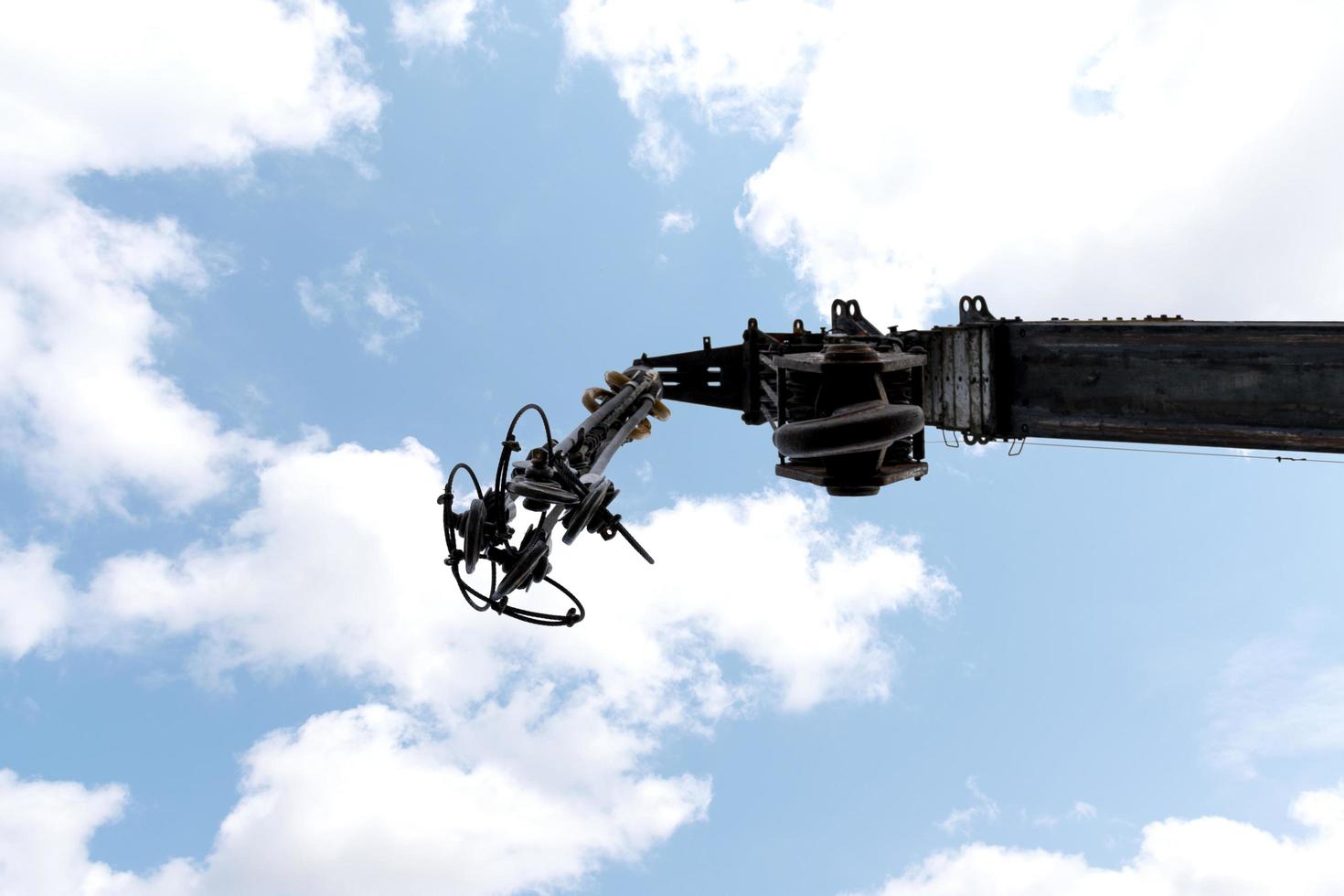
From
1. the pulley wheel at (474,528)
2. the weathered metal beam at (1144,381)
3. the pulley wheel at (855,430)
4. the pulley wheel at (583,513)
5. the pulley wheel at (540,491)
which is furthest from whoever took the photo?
the weathered metal beam at (1144,381)

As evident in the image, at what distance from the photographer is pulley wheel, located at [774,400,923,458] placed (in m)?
12.2

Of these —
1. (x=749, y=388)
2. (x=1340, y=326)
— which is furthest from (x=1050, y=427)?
(x=749, y=388)

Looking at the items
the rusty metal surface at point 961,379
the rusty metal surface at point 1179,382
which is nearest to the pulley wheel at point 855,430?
the rusty metal surface at point 961,379

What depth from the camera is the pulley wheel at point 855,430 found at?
12211 millimetres

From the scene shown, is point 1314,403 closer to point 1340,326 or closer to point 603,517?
point 1340,326

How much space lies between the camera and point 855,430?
1220cm

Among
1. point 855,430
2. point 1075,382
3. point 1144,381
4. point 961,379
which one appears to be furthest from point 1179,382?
point 855,430

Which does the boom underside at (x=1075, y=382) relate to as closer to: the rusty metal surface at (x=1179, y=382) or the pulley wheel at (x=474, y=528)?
the rusty metal surface at (x=1179, y=382)

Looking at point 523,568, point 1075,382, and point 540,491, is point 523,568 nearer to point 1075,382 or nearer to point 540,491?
point 540,491

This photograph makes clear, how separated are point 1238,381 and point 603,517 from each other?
25.0 ft

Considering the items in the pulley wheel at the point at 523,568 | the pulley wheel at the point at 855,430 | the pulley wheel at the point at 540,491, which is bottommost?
the pulley wheel at the point at 523,568

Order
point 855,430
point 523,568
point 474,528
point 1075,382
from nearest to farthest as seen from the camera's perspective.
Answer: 1. point 474,528
2. point 523,568
3. point 855,430
4. point 1075,382

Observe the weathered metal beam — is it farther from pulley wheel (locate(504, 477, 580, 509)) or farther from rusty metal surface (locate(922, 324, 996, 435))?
pulley wheel (locate(504, 477, 580, 509))

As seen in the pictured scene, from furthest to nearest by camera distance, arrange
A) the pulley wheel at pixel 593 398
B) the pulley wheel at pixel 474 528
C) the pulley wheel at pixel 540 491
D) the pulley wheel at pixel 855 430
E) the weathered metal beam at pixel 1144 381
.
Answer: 1. the pulley wheel at pixel 593 398
2. the weathered metal beam at pixel 1144 381
3. the pulley wheel at pixel 855 430
4. the pulley wheel at pixel 540 491
5. the pulley wheel at pixel 474 528
